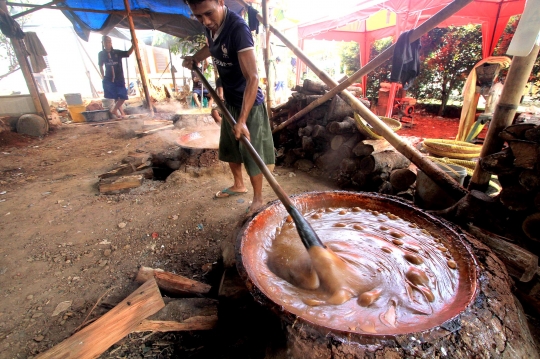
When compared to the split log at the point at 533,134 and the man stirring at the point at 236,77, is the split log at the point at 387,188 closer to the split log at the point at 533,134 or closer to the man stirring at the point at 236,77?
the man stirring at the point at 236,77

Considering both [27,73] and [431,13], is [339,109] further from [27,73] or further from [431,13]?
[27,73]

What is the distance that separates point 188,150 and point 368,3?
19.0 ft

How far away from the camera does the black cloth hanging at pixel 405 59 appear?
7.02 feet

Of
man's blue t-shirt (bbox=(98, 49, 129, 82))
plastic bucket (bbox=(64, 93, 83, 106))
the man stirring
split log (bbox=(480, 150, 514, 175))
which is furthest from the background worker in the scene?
split log (bbox=(480, 150, 514, 175))

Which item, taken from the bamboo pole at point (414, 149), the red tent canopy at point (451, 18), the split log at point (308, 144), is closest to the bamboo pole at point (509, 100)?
the bamboo pole at point (414, 149)

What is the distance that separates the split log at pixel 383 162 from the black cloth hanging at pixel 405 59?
1.17 metres

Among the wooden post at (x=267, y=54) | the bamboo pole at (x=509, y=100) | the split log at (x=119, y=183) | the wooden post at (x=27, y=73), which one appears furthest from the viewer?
the wooden post at (x=27, y=73)

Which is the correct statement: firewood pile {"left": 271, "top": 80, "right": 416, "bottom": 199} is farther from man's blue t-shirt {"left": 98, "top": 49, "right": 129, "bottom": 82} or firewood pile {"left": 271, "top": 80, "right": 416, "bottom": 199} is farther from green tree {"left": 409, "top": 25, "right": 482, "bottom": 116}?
green tree {"left": 409, "top": 25, "right": 482, "bottom": 116}

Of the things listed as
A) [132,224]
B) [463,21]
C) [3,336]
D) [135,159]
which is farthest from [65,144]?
[463,21]

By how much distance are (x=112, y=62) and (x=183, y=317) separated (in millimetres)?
7947

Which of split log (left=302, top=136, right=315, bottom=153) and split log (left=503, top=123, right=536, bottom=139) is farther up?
split log (left=503, top=123, right=536, bottom=139)

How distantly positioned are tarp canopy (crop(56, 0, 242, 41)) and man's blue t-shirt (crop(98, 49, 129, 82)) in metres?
1.10

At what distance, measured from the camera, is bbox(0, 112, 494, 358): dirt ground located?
1.63 m

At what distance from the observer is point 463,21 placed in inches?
270
